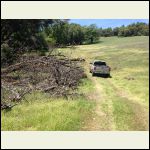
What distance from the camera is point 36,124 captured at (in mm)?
11828

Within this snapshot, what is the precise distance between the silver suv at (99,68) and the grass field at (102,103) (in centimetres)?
21

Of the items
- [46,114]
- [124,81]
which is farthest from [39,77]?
[124,81]

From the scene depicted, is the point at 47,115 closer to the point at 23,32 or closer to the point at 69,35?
the point at 69,35

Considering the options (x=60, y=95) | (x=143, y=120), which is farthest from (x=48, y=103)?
(x=143, y=120)

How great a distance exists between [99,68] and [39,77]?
372 centimetres

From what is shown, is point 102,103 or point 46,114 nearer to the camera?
point 46,114

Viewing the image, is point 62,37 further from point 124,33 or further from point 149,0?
point 149,0

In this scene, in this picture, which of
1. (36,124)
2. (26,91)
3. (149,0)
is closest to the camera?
(149,0)

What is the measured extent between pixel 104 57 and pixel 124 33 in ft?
9.18

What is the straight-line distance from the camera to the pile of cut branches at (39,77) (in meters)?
11.8

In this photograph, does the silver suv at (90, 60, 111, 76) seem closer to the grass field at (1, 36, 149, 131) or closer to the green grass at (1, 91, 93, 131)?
the grass field at (1, 36, 149, 131)

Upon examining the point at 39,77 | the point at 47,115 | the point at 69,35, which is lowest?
the point at 47,115

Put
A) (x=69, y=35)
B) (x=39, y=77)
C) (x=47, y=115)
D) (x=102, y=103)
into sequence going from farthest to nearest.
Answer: (x=102, y=103) < (x=69, y=35) < (x=39, y=77) < (x=47, y=115)

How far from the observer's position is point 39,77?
13.7 metres
